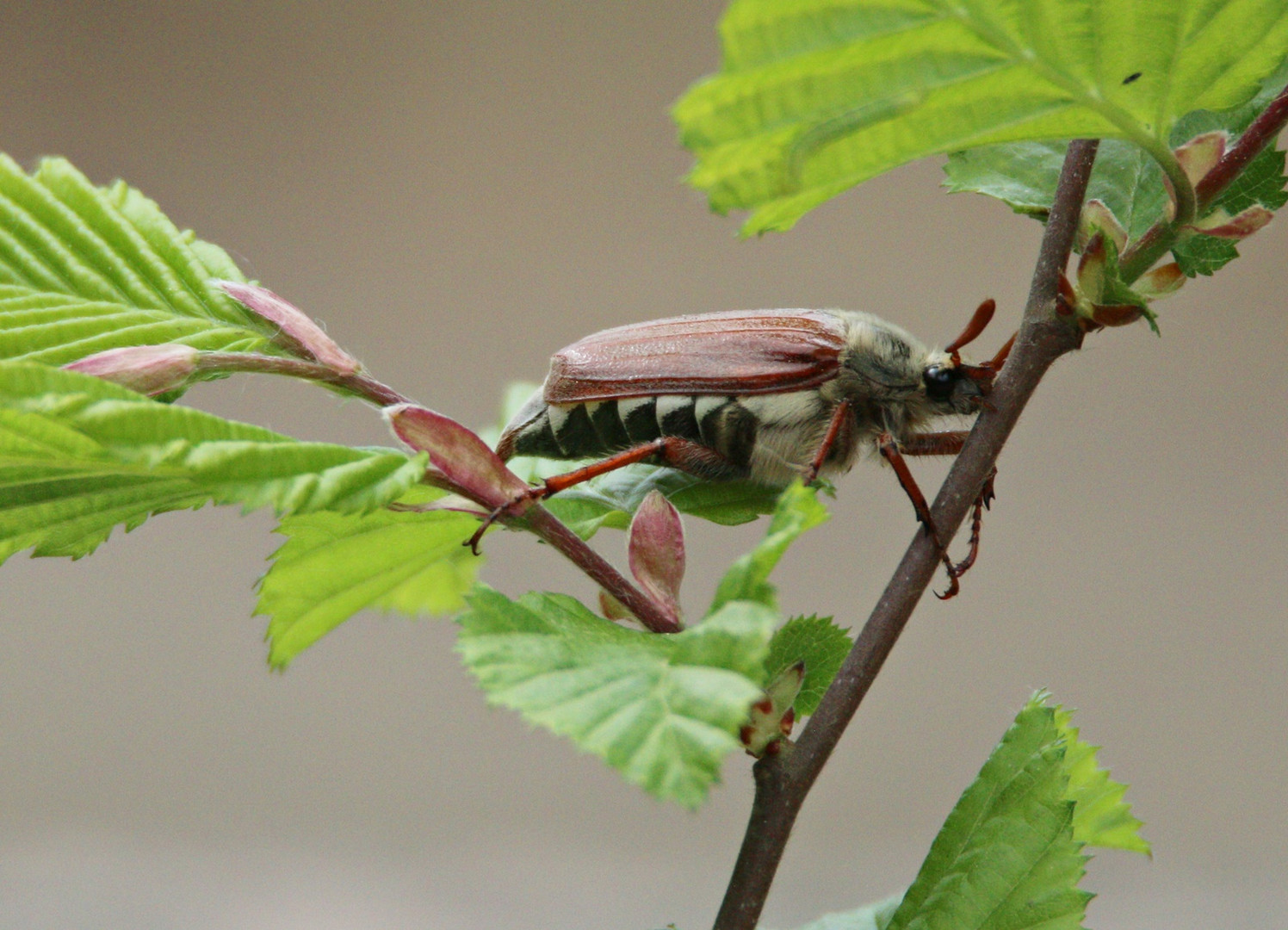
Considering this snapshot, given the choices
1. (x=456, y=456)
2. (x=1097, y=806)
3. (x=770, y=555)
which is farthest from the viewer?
(x=1097, y=806)

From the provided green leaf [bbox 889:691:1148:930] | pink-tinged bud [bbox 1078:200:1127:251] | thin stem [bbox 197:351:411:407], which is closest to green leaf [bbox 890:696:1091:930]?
green leaf [bbox 889:691:1148:930]

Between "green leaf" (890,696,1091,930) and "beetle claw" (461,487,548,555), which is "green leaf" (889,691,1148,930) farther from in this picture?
"beetle claw" (461,487,548,555)

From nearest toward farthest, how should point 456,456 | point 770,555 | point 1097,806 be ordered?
point 770,555 → point 456,456 → point 1097,806

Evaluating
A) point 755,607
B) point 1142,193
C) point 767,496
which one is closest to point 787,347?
point 767,496

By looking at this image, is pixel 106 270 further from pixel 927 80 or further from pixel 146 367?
pixel 927 80

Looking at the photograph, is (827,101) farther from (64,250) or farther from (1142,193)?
(64,250)

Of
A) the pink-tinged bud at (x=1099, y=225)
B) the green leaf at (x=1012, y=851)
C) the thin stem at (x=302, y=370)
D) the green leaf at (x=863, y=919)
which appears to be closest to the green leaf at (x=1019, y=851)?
the green leaf at (x=1012, y=851)

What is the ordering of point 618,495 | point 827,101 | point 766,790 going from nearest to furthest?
point 827,101, point 766,790, point 618,495

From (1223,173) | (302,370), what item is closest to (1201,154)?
(1223,173)
